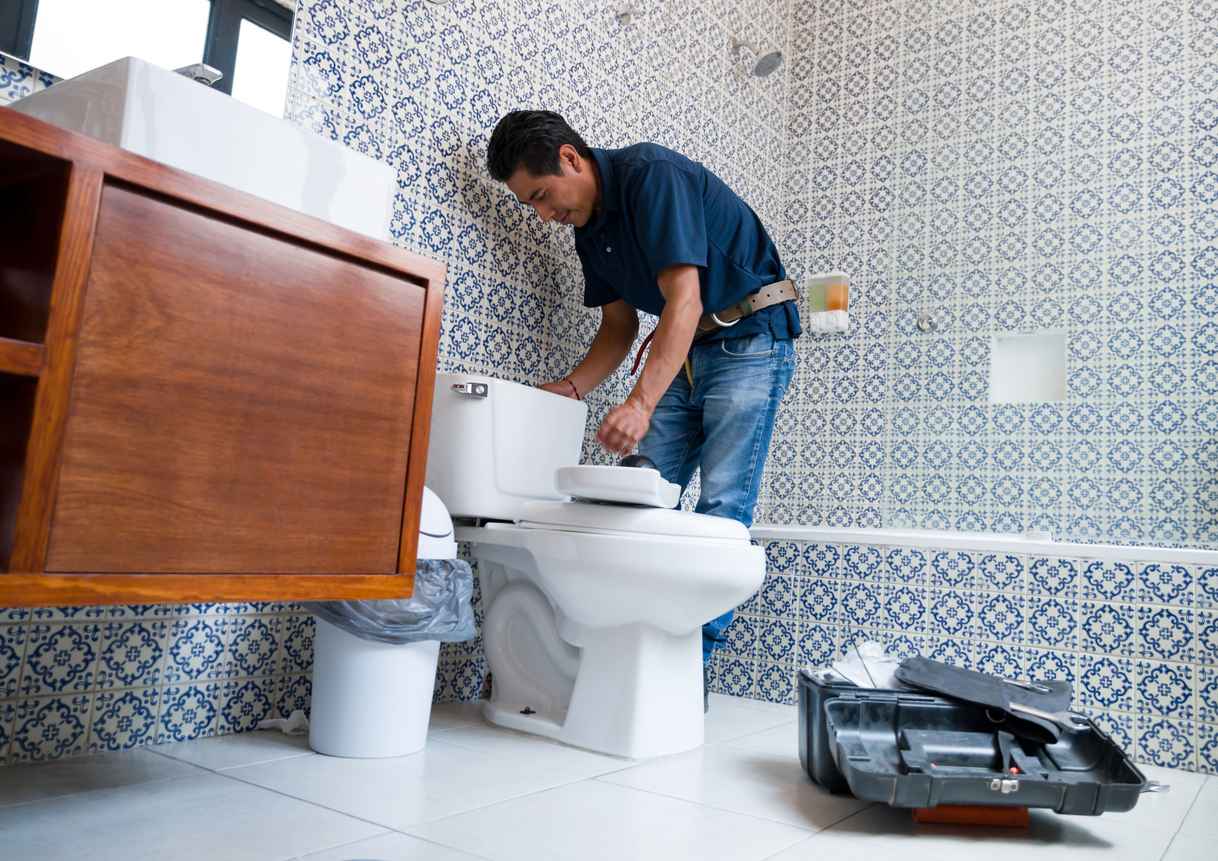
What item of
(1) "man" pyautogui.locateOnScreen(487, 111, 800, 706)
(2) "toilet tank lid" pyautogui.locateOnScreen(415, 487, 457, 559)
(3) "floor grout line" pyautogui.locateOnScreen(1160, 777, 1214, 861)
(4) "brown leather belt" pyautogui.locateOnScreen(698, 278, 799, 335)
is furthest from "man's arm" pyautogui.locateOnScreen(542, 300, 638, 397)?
(3) "floor grout line" pyautogui.locateOnScreen(1160, 777, 1214, 861)

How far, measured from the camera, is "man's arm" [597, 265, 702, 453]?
71.3 inches

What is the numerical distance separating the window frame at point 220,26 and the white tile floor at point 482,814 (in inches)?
41.3

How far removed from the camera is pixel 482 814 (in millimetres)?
1271

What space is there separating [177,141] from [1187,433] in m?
2.91

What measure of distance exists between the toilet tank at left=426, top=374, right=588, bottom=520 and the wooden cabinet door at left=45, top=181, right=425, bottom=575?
57 centimetres

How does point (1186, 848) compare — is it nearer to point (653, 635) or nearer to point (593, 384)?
point (653, 635)

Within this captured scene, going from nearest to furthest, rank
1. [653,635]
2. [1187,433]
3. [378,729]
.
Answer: [378,729] < [653,635] < [1187,433]

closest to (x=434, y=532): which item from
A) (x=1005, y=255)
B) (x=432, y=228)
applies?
(x=432, y=228)

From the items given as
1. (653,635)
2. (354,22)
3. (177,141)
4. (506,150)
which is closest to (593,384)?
(506,150)

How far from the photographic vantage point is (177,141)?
108 cm

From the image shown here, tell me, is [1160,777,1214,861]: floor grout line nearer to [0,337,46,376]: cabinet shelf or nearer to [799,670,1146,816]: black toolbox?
[799,670,1146,816]: black toolbox

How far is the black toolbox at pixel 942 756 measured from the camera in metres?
1.29

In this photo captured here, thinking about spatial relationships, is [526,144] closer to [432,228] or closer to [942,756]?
[432,228]

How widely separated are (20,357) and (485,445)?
3.41 feet
